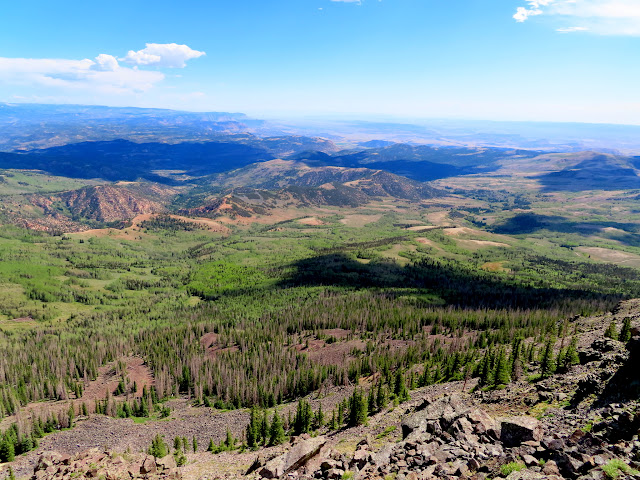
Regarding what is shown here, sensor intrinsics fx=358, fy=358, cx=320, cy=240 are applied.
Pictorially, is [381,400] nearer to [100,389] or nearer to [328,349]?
[328,349]

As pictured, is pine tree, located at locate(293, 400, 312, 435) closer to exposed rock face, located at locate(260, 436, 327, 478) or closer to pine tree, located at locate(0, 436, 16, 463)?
exposed rock face, located at locate(260, 436, 327, 478)

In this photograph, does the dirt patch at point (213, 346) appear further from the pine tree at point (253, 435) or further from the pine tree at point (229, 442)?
the pine tree at point (253, 435)

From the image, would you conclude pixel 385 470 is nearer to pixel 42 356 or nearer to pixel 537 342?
pixel 537 342

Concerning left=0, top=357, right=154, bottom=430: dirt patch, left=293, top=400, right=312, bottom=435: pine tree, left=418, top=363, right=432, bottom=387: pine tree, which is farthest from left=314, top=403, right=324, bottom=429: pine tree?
left=0, top=357, right=154, bottom=430: dirt patch

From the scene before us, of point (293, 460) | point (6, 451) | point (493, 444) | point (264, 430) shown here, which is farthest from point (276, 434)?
point (6, 451)

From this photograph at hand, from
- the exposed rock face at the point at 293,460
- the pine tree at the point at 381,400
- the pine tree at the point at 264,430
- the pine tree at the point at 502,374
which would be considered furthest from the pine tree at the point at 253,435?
the pine tree at the point at 502,374

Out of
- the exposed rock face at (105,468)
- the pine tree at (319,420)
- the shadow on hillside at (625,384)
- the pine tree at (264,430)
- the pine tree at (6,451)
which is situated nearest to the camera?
the shadow on hillside at (625,384)
